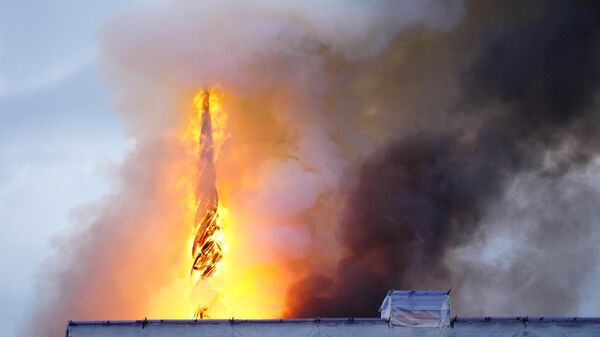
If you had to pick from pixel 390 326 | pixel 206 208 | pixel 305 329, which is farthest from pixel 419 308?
pixel 206 208

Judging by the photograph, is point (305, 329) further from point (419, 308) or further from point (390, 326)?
point (419, 308)

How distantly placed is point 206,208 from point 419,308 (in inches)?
1044

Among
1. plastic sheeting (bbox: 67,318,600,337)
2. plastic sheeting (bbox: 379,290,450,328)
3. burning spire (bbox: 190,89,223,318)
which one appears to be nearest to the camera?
plastic sheeting (bbox: 67,318,600,337)

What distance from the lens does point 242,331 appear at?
72812 millimetres

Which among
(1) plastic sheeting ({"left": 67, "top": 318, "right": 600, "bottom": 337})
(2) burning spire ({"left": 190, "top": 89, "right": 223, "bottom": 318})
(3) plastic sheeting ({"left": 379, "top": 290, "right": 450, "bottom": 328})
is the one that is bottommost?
(1) plastic sheeting ({"left": 67, "top": 318, "right": 600, "bottom": 337})

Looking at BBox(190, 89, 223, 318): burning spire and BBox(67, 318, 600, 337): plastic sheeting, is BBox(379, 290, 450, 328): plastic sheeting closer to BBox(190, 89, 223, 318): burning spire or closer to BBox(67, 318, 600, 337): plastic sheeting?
BBox(67, 318, 600, 337): plastic sheeting

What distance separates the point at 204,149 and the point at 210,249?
9.34 meters

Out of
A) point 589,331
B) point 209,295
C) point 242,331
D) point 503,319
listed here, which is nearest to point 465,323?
point 503,319

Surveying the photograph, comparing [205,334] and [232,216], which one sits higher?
[232,216]

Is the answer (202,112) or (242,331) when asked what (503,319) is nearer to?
(242,331)

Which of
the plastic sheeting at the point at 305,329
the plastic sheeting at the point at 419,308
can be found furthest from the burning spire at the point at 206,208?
the plastic sheeting at the point at 419,308

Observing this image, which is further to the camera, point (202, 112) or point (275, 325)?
point (202, 112)

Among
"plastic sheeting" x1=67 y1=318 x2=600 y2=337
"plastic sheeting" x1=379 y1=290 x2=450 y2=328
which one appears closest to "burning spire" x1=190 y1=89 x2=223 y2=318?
"plastic sheeting" x1=67 y1=318 x2=600 y2=337

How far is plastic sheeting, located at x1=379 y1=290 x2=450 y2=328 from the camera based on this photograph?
72938 mm
